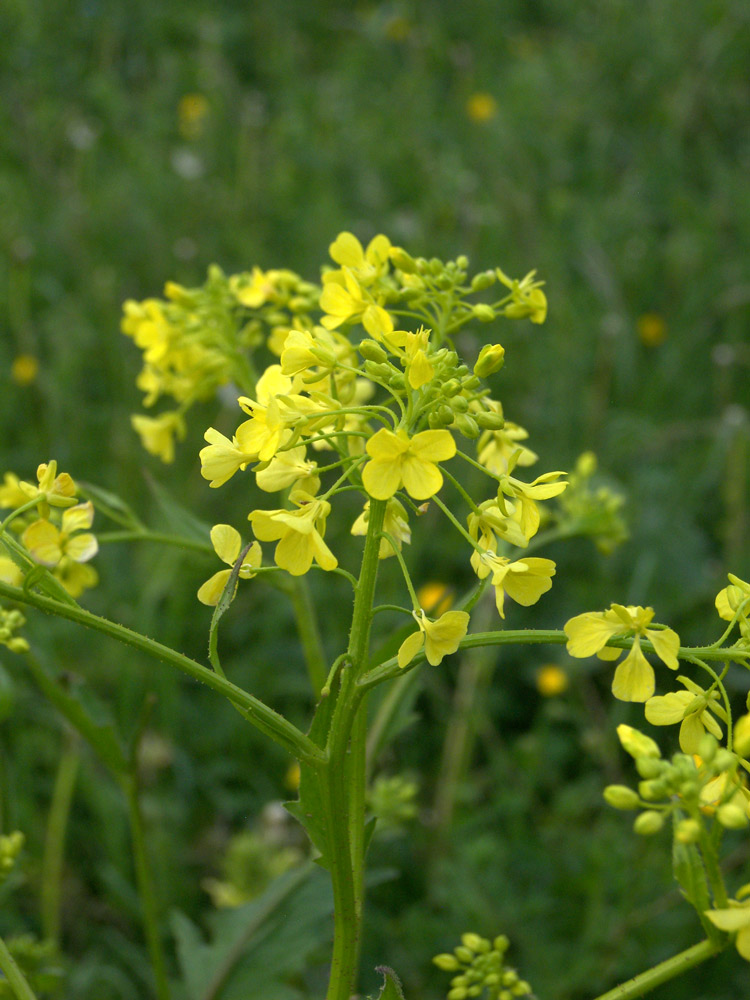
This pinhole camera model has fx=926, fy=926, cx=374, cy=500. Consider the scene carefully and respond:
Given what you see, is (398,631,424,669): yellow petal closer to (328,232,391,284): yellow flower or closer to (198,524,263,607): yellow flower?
(198,524,263,607): yellow flower

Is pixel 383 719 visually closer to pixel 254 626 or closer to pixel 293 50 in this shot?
pixel 254 626

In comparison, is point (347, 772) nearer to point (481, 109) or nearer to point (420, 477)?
point (420, 477)

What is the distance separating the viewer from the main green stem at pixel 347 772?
1.15 metres

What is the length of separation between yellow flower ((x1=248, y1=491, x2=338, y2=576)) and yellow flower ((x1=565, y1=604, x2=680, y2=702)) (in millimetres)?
304

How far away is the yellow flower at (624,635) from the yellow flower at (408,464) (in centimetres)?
24

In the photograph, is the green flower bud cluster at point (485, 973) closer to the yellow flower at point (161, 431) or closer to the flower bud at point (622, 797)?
the flower bud at point (622, 797)

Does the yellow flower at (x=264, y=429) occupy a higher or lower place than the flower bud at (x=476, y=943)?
higher

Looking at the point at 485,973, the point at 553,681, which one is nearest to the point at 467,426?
the point at 485,973

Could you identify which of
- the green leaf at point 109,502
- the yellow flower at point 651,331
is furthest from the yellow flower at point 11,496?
the yellow flower at point 651,331

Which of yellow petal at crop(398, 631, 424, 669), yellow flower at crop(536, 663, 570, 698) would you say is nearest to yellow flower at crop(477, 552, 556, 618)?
yellow petal at crop(398, 631, 424, 669)

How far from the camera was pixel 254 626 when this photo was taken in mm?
3098

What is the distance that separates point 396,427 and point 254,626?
2081 mm

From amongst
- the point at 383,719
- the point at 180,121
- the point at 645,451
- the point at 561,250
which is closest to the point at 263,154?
the point at 180,121

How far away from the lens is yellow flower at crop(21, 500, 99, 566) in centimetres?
128
